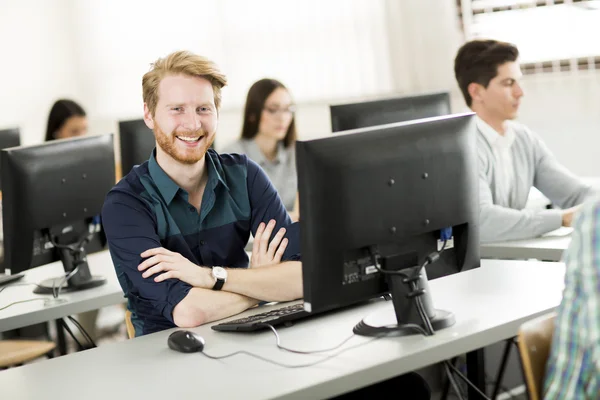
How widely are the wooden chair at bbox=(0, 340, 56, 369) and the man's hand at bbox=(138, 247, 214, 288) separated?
3.65 ft

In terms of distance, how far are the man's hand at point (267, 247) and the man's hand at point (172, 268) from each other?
0.70 ft

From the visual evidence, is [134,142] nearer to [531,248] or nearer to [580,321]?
[531,248]

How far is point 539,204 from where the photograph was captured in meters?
3.66

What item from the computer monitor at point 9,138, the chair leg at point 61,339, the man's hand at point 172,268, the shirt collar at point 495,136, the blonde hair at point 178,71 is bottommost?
the chair leg at point 61,339

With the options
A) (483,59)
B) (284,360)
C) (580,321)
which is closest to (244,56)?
(483,59)

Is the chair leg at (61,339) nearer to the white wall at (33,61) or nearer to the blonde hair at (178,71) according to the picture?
the blonde hair at (178,71)

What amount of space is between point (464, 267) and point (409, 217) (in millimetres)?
263

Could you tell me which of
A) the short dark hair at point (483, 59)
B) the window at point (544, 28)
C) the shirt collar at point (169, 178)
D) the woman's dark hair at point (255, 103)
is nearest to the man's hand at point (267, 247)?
the shirt collar at point (169, 178)

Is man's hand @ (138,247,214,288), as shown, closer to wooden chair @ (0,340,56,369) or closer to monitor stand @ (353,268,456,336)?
monitor stand @ (353,268,456,336)

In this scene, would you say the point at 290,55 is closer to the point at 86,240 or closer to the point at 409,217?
the point at 86,240

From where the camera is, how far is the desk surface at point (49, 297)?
2.71 m

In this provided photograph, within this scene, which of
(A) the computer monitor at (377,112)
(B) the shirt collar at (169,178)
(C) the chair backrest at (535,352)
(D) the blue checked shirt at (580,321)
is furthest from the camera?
(A) the computer monitor at (377,112)

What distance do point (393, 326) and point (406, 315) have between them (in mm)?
39

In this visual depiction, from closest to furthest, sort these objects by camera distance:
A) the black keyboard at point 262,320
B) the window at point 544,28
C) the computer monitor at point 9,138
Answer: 1. the black keyboard at point 262,320
2. the computer monitor at point 9,138
3. the window at point 544,28
